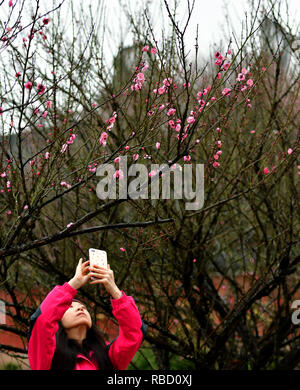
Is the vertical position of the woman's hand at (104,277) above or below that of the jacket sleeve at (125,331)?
above

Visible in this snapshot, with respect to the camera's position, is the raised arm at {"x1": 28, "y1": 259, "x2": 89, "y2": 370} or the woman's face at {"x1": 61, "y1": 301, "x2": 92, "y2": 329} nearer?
the raised arm at {"x1": 28, "y1": 259, "x2": 89, "y2": 370}

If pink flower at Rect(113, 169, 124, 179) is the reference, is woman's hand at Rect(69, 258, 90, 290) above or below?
below

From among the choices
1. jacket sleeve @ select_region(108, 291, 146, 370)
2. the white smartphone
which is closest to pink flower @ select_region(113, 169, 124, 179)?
the white smartphone

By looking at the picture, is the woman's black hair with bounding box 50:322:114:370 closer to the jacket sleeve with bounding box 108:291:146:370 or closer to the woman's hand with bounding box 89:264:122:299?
the jacket sleeve with bounding box 108:291:146:370

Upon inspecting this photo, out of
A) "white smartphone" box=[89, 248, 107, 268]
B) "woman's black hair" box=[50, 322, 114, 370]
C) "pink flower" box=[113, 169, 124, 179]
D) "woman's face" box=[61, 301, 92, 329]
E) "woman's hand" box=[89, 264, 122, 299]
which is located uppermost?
"pink flower" box=[113, 169, 124, 179]

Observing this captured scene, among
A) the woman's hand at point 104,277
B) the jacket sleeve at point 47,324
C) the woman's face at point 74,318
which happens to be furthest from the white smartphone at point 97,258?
the woman's face at point 74,318

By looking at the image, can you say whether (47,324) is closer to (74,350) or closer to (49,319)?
(49,319)

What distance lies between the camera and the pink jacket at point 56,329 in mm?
2418

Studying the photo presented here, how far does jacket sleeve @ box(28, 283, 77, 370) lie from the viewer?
2.41m

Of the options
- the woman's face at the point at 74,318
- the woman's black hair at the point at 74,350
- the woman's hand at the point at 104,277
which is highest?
the woman's hand at the point at 104,277

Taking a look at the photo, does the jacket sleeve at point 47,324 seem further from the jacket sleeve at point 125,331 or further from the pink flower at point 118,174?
the pink flower at point 118,174

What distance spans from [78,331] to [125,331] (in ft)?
0.96
